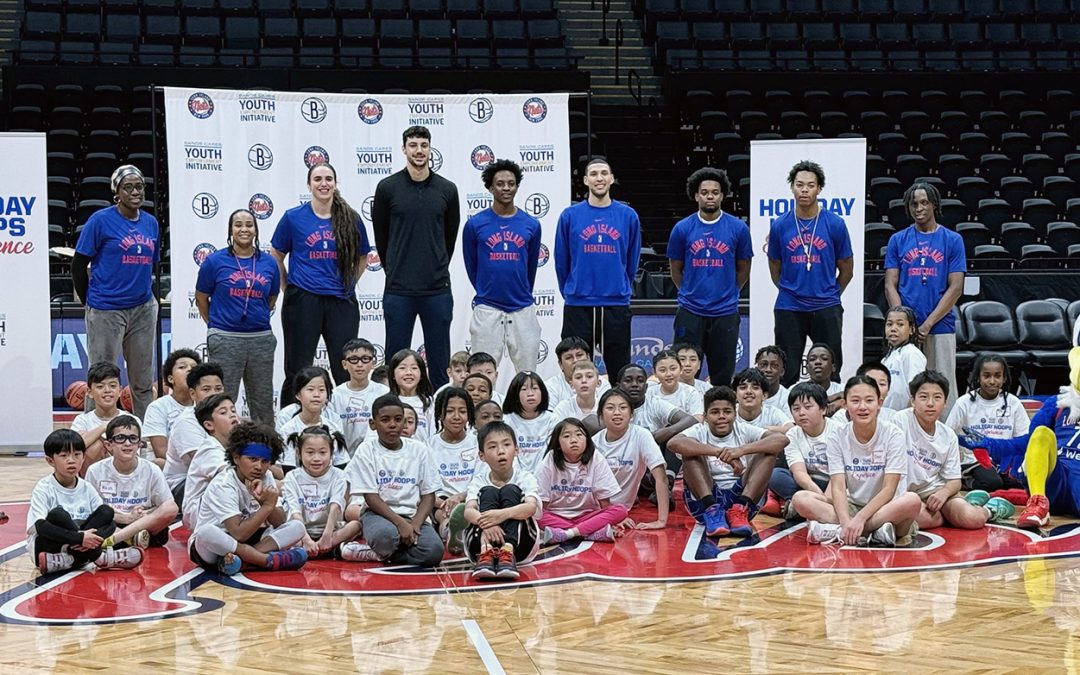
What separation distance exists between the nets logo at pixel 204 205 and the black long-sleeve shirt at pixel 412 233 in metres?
2.18

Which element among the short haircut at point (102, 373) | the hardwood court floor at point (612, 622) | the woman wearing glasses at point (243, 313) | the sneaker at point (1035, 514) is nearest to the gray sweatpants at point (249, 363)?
the woman wearing glasses at point (243, 313)

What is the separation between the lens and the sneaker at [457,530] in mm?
6207

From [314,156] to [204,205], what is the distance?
2.93 feet

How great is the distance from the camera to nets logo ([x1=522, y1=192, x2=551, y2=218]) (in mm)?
10227

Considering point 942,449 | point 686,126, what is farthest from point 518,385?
point 686,126

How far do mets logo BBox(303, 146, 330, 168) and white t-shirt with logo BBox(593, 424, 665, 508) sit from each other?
13.1 feet

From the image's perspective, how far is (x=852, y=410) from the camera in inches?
261

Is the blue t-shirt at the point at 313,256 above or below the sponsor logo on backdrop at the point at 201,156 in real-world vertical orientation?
below

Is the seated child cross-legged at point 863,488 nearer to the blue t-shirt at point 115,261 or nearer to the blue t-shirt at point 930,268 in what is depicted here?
the blue t-shirt at point 930,268

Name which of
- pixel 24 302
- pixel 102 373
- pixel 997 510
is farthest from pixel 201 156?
pixel 997 510

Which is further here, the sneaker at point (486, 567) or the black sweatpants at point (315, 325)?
the black sweatpants at point (315, 325)

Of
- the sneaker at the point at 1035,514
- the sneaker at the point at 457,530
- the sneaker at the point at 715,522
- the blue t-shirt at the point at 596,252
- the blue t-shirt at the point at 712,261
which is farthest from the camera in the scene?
the blue t-shirt at the point at 712,261

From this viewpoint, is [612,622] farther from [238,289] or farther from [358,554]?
[238,289]

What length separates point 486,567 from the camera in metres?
5.80
